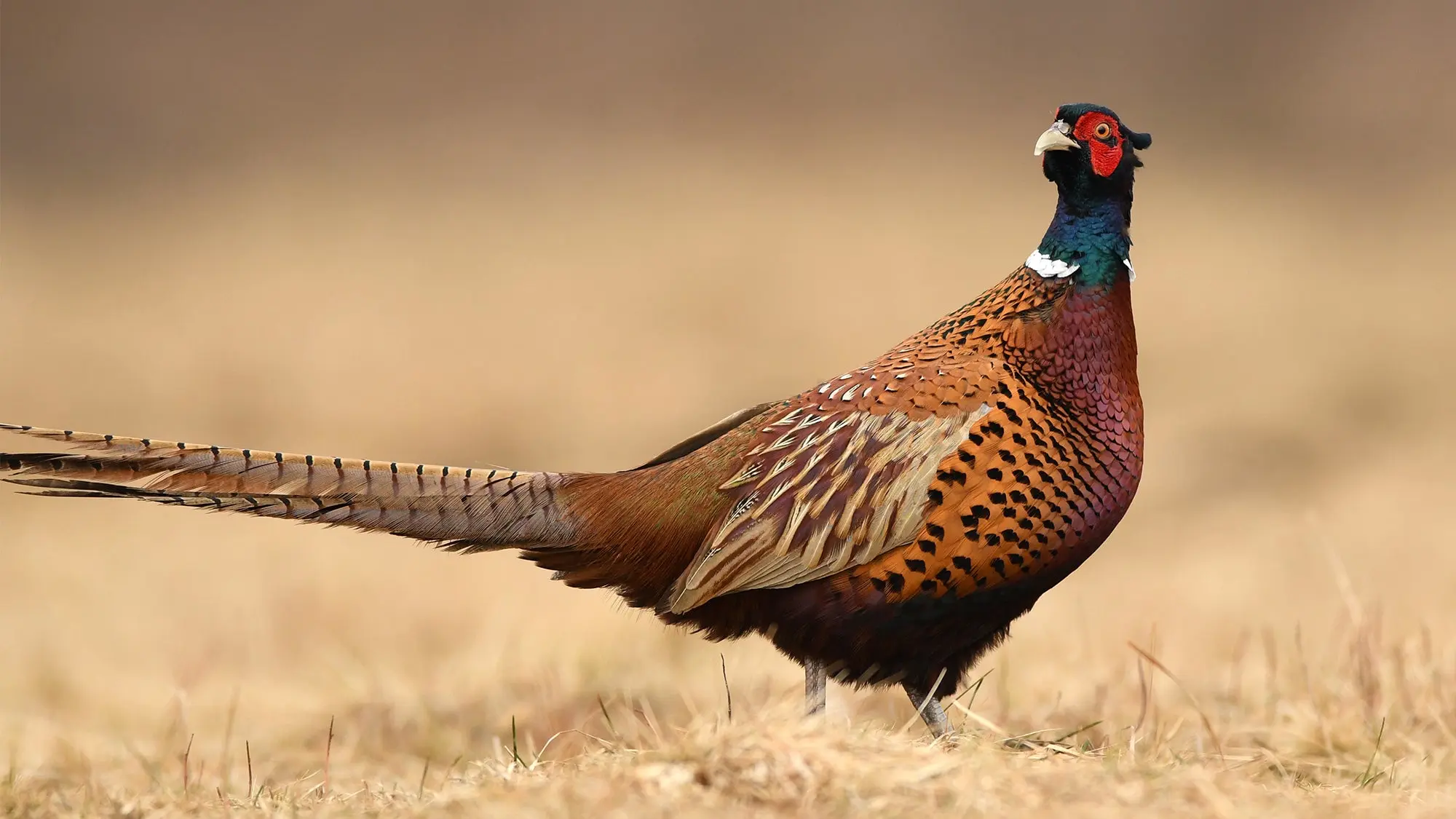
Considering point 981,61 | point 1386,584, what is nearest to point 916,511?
point 1386,584

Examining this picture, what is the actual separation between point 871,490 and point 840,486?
3.2 inches

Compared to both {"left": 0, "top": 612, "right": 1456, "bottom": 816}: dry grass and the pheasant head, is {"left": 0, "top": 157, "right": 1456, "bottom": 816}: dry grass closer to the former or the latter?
{"left": 0, "top": 612, "right": 1456, "bottom": 816}: dry grass

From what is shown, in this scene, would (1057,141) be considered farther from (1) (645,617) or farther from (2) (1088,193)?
(1) (645,617)

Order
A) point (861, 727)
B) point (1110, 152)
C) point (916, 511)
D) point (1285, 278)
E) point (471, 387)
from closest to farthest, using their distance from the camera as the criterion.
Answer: point (861, 727) → point (916, 511) → point (1110, 152) → point (471, 387) → point (1285, 278)

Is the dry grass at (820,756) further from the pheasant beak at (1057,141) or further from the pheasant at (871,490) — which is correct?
the pheasant beak at (1057,141)

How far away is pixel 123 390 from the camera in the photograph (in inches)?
458

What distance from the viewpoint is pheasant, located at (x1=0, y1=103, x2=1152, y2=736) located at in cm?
358

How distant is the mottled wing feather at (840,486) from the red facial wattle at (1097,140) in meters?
0.68

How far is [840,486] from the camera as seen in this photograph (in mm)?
3680

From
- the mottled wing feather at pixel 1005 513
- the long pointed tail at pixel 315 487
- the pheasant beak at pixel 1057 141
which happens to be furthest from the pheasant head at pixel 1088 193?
the long pointed tail at pixel 315 487

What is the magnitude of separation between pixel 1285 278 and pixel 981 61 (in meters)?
3.48

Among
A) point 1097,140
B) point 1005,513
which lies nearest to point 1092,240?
point 1097,140

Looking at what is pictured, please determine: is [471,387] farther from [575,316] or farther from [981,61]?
[981,61]

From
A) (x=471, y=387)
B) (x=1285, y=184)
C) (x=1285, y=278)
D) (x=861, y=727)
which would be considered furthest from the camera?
(x=1285, y=184)
